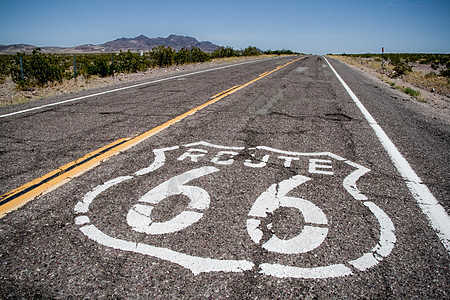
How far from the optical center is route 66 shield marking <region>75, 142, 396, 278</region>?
6.07 feet

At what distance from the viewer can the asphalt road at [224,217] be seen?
5.60 ft

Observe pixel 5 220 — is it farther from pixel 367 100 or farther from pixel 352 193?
pixel 367 100

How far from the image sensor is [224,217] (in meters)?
2.34

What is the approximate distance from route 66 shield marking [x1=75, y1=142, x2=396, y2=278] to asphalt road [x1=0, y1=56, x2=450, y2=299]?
12 mm

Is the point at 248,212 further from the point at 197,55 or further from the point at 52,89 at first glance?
the point at 197,55

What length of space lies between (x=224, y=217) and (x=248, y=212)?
0.20m

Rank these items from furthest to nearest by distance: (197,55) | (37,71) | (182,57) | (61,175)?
1. (197,55)
2. (182,57)
3. (37,71)
4. (61,175)

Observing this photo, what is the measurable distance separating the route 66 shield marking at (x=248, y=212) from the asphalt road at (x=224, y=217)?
1 cm

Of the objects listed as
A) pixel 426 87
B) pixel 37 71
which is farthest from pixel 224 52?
pixel 37 71

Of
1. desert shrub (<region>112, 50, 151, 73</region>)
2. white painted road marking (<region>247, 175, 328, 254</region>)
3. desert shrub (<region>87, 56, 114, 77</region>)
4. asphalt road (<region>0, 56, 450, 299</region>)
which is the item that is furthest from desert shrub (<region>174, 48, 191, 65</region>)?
white painted road marking (<region>247, 175, 328, 254</region>)

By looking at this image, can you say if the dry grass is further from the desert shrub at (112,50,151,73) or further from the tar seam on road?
the desert shrub at (112,50,151,73)

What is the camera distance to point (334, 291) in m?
1.65

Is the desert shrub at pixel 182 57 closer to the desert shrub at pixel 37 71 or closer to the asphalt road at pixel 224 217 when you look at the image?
the desert shrub at pixel 37 71

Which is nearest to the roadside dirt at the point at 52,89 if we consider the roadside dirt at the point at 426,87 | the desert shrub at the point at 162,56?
the desert shrub at the point at 162,56
